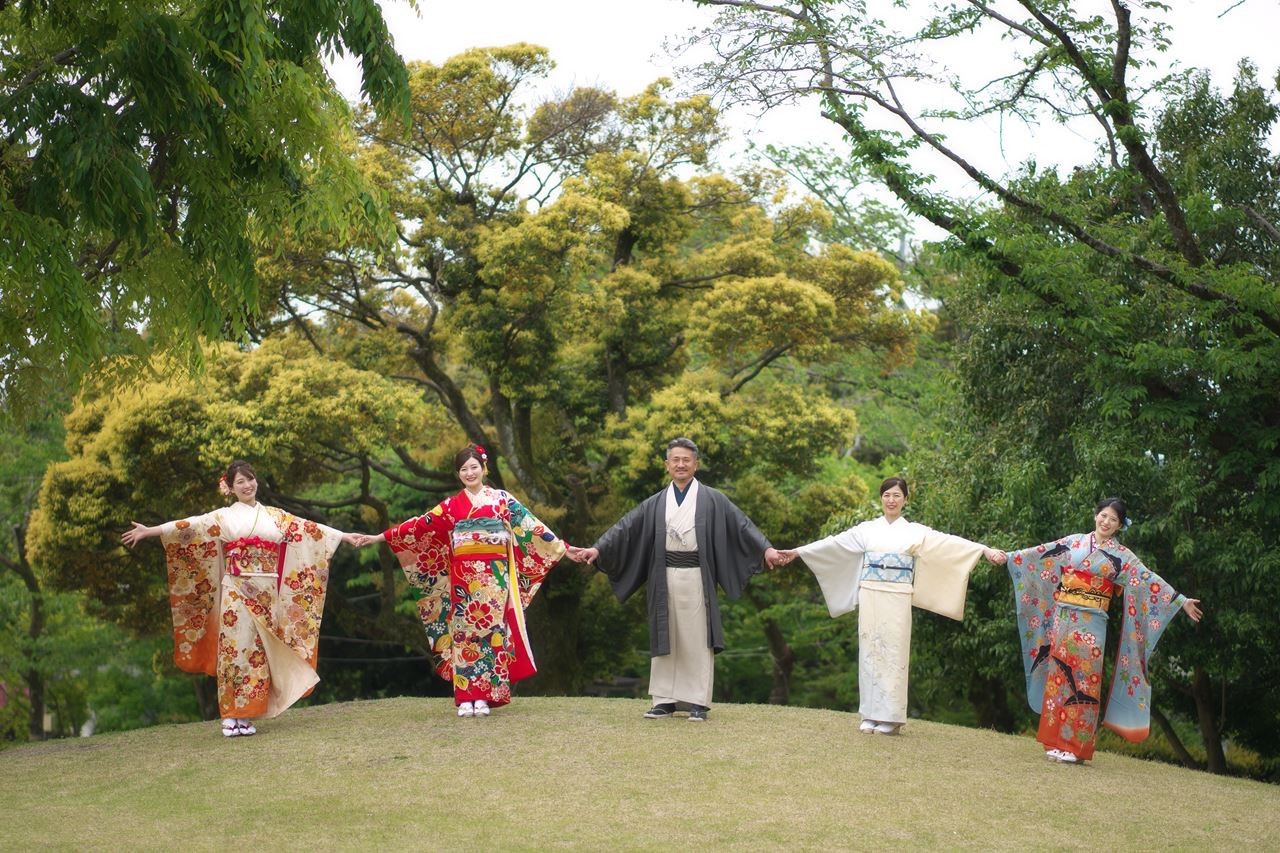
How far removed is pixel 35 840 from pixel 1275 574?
26.6ft

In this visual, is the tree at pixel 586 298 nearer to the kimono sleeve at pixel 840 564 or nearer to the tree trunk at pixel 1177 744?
the tree trunk at pixel 1177 744

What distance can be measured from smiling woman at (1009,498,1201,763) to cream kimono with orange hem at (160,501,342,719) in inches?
173

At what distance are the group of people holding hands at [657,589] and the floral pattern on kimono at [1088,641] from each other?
0.01 metres

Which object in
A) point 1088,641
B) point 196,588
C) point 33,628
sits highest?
point 196,588

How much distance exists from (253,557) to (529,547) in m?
1.71

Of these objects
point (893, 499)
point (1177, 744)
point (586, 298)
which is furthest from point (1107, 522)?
point (586, 298)

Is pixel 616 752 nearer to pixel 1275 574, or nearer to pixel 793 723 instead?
pixel 793 723

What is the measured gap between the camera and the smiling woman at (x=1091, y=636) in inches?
307

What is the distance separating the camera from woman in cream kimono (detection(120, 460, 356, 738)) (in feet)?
27.2

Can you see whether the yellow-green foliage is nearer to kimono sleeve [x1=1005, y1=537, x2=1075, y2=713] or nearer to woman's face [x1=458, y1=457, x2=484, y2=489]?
woman's face [x1=458, y1=457, x2=484, y2=489]

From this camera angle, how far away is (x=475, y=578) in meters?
8.74

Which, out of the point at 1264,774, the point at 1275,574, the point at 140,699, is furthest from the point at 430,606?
the point at 140,699

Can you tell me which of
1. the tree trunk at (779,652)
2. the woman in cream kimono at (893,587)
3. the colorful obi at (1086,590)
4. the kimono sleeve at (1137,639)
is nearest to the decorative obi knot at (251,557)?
the woman in cream kimono at (893,587)

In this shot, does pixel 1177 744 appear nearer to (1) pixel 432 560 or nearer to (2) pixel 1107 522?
(2) pixel 1107 522
